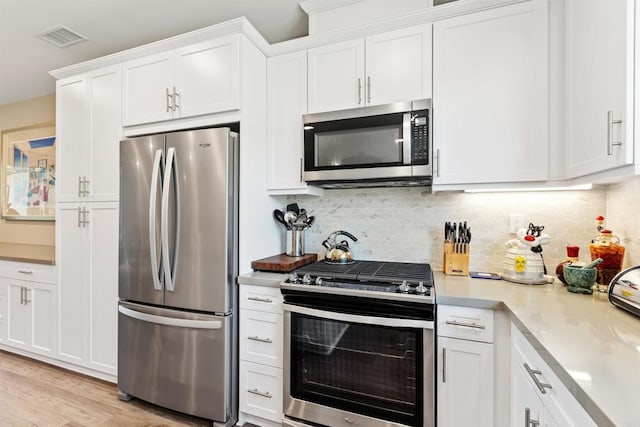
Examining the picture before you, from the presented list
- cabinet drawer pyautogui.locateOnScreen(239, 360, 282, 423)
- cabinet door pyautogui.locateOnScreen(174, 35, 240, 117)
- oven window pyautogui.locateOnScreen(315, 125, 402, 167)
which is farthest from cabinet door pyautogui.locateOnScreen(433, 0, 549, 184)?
cabinet drawer pyautogui.locateOnScreen(239, 360, 282, 423)

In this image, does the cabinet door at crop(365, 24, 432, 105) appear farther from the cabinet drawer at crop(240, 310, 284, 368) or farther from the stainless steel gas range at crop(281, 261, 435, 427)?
the cabinet drawer at crop(240, 310, 284, 368)

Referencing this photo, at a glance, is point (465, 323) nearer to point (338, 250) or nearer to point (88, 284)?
point (338, 250)

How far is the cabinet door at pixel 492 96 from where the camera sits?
1598 millimetres

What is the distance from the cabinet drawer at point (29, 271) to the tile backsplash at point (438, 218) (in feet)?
6.85

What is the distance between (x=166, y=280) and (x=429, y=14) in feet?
7.44

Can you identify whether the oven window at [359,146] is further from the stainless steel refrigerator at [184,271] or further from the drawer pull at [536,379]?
the drawer pull at [536,379]

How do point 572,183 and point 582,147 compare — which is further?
point 572,183

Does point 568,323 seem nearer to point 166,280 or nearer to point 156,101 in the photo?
point 166,280

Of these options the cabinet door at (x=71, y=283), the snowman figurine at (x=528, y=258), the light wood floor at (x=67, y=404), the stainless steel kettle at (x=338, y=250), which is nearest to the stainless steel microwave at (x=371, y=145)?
the stainless steel kettle at (x=338, y=250)

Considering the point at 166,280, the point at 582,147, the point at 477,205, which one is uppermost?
the point at 582,147

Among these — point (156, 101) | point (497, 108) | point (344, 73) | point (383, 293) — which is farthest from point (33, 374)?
point (497, 108)

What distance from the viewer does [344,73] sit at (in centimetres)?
196

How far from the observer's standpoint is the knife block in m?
1.87

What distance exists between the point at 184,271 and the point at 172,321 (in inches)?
12.7
